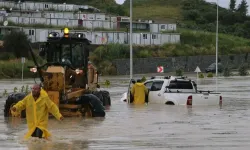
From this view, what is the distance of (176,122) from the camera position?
2092cm

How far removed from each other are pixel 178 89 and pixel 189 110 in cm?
302

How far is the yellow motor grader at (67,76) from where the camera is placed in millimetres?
21234

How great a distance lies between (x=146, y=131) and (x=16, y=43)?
224 feet

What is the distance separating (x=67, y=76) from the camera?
73.8ft

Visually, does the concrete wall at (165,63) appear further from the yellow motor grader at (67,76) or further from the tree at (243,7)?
the tree at (243,7)

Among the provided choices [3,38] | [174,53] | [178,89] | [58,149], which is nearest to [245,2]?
[174,53]

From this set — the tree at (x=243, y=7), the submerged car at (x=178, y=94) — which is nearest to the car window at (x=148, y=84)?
the submerged car at (x=178, y=94)

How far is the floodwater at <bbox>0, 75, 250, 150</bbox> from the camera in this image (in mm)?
14766

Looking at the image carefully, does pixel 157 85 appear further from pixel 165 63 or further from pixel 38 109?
pixel 165 63

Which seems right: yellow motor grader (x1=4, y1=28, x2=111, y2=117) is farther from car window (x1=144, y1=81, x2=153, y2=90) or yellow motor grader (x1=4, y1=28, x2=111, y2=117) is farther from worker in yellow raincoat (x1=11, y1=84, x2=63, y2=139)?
car window (x1=144, y1=81, x2=153, y2=90)

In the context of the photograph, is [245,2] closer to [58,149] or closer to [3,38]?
[3,38]

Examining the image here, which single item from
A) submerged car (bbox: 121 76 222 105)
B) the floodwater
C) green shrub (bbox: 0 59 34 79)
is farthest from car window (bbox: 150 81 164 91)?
green shrub (bbox: 0 59 34 79)

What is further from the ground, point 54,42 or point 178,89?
point 54,42

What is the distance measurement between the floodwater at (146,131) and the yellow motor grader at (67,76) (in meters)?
0.63
